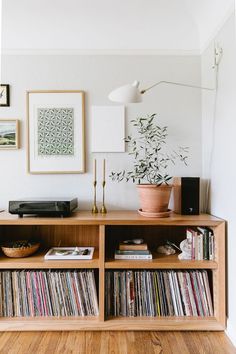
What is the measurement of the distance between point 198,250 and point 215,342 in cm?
52

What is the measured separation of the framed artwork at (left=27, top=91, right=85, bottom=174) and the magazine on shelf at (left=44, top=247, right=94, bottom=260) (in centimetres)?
58

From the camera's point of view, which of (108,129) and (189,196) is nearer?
(189,196)

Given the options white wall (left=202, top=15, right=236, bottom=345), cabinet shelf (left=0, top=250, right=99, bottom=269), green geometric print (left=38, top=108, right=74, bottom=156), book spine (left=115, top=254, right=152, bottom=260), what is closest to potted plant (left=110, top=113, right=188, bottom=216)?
white wall (left=202, top=15, right=236, bottom=345)

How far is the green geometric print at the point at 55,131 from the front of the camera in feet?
6.55

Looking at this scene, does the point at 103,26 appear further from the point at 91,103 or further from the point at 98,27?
the point at 91,103

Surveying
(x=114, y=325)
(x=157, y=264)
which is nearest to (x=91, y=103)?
(x=157, y=264)

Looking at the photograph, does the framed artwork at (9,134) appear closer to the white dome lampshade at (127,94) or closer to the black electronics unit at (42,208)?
the black electronics unit at (42,208)

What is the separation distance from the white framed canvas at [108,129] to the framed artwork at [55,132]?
10 centimetres

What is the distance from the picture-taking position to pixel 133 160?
2.01m

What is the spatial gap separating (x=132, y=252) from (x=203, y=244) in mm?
461

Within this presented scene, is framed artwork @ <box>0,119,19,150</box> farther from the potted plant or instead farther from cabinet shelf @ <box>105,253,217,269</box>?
cabinet shelf @ <box>105,253,217,269</box>

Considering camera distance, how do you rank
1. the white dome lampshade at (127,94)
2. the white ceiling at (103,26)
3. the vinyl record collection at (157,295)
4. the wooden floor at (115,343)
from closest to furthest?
1. the wooden floor at (115,343)
2. the white dome lampshade at (127,94)
3. the vinyl record collection at (157,295)
4. the white ceiling at (103,26)

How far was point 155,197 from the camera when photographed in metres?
1.69

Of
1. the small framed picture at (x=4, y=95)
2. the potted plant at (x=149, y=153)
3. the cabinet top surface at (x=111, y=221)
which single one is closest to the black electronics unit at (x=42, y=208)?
the cabinet top surface at (x=111, y=221)
